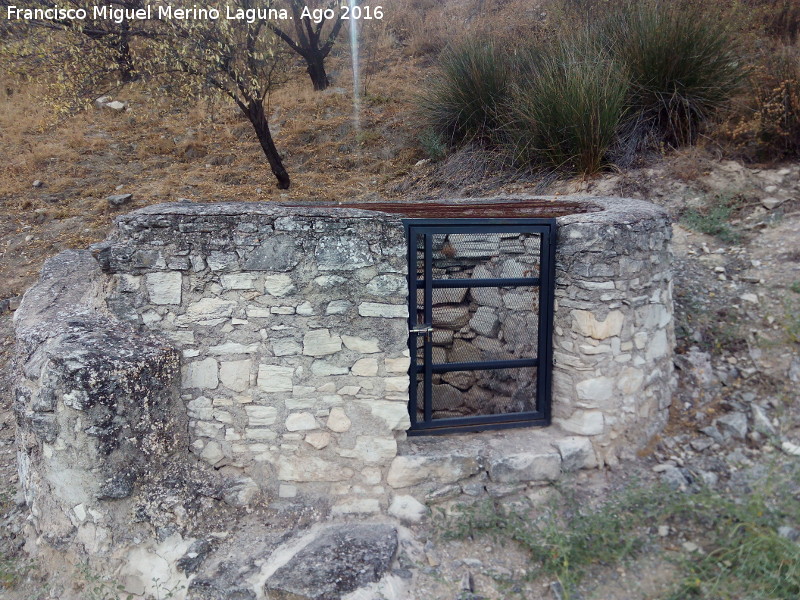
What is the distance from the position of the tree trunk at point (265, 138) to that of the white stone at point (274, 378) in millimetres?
5389

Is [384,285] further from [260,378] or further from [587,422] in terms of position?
[587,422]

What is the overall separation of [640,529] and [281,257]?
2444 mm

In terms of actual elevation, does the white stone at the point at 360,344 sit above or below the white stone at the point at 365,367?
above

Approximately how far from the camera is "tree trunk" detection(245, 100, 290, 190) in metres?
7.60

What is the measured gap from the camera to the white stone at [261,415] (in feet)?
10.4

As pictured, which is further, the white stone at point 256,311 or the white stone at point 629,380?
A: the white stone at point 629,380

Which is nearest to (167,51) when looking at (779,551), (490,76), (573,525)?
(490,76)

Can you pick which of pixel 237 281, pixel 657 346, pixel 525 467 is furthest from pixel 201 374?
pixel 657 346

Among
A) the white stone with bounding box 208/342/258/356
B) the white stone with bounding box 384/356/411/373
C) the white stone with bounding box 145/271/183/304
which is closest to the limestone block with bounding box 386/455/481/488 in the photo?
the white stone with bounding box 384/356/411/373

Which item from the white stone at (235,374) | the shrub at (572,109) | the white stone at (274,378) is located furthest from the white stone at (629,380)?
the shrub at (572,109)

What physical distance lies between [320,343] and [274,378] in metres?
0.32

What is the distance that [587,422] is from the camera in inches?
135

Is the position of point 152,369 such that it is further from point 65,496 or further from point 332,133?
point 332,133

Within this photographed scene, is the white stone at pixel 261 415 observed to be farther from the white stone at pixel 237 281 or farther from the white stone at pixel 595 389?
the white stone at pixel 595 389
